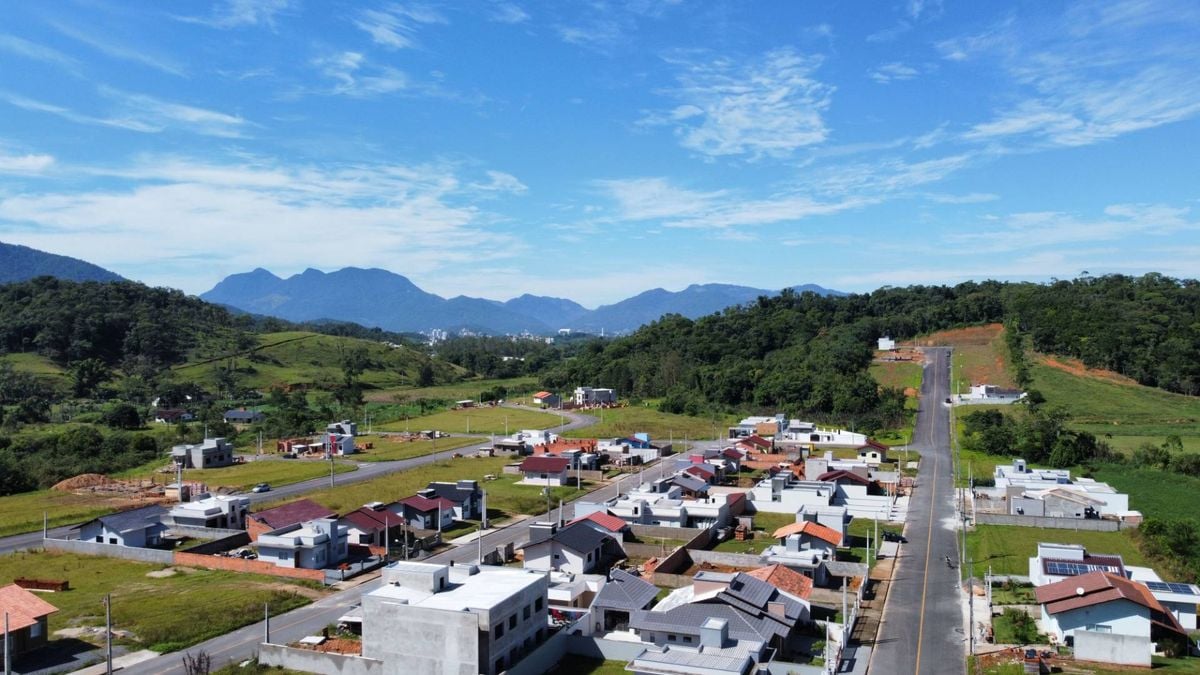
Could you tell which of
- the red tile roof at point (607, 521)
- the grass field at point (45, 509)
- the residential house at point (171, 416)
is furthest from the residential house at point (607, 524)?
the residential house at point (171, 416)

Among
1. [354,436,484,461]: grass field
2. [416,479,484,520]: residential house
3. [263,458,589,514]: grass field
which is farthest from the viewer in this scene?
[354,436,484,461]: grass field

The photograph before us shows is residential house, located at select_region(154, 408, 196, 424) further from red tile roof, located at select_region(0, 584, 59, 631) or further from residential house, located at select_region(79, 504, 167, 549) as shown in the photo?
red tile roof, located at select_region(0, 584, 59, 631)

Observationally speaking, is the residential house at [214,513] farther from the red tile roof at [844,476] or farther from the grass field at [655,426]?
the grass field at [655,426]

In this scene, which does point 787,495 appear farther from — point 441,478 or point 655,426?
point 655,426

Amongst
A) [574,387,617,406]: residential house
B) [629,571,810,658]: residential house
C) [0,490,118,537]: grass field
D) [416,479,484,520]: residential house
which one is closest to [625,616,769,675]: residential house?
[629,571,810,658]: residential house

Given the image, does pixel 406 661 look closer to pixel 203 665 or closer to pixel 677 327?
pixel 203 665
